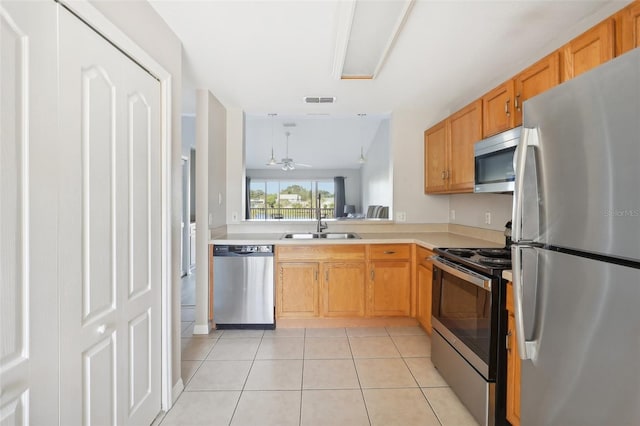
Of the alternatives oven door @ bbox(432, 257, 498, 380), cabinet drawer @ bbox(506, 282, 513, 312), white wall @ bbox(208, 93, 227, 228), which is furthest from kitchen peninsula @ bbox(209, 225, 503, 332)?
cabinet drawer @ bbox(506, 282, 513, 312)

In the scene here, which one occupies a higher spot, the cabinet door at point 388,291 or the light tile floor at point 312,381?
the cabinet door at point 388,291

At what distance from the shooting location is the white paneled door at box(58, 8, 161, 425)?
3.53 feet

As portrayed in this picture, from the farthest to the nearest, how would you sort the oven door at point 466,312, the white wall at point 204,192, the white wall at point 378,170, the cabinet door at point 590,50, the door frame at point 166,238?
the white wall at point 378,170 < the white wall at point 204,192 < the door frame at point 166,238 < the oven door at point 466,312 < the cabinet door at point 590,50

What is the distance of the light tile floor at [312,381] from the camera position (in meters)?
1.75

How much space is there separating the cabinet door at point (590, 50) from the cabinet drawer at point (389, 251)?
1.84 meters

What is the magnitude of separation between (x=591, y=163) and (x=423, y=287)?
209 centimetres

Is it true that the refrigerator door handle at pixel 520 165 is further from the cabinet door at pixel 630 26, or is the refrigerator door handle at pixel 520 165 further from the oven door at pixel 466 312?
the cabinet door at pixel 630 26

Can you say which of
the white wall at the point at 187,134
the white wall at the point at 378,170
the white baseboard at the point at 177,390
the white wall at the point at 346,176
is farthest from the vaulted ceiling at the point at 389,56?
the white wall at the point at 346,176

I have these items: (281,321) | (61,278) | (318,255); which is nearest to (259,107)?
(318,255)

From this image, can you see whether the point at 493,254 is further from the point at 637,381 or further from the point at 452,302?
the point at 637,381

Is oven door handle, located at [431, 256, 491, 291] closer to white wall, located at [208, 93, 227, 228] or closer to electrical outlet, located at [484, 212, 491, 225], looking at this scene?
electrical outlet, located at [484, 212, 491, 225]

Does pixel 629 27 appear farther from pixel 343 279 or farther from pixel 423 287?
pixel 343 279

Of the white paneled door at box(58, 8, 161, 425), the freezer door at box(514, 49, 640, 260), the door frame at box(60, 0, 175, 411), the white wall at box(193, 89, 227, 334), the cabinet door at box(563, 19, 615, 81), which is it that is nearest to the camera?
the freezer door at box(514, 49, 640, 260)

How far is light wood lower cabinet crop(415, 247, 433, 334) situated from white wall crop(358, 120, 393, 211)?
4.46 meters
